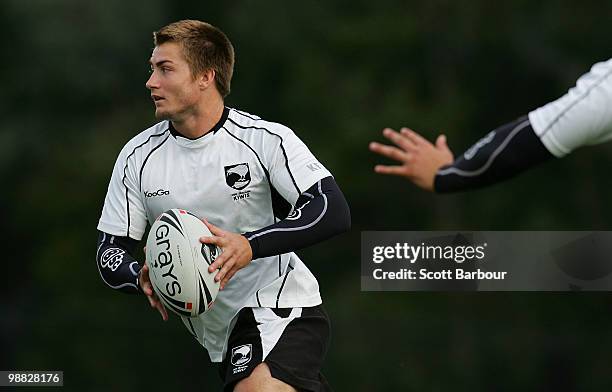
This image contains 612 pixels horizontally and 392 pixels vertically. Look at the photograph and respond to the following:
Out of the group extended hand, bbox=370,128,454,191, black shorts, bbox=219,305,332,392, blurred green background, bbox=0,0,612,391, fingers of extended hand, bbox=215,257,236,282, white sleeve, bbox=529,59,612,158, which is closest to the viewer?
white sleeve, bbox=529,59,612,158

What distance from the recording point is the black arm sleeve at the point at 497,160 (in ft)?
14.1

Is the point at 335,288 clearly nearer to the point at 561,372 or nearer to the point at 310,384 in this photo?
the point at 561,372

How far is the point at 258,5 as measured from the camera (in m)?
19.6

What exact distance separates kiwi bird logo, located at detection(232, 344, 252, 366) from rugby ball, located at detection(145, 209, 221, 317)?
0.30 meters

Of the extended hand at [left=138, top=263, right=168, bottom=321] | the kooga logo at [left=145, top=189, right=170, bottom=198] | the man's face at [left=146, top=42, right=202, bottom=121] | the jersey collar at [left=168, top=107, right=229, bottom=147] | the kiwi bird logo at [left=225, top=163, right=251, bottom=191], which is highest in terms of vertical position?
the man's face at [left=146, top=42, right=202, bottom=121]

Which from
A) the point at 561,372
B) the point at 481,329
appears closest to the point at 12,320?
the point at 481,329

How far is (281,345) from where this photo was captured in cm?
551

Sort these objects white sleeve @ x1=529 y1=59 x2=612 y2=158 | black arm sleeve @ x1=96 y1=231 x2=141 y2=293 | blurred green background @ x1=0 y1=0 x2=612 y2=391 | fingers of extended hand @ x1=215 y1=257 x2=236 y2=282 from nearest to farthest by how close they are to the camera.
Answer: white sleeve @ x1=529 y1=59 x2=612 y2=158
fingers of extended hand @ x1=215 y1=257 x2=236 y2=282
black arm sleeve @ x1=96 y1=231 x2=141 y2=293
blurred green background @ x1=0 y1=0 x2=612 y2=391

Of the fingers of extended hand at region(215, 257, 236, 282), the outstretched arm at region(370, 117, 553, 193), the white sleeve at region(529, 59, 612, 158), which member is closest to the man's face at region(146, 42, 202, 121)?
the fingers of extended hand at region(215, 257, 236, 282)

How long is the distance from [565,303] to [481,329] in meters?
2.63

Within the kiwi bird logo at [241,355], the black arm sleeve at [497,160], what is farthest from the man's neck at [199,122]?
the black arm sleeve at [497,160]

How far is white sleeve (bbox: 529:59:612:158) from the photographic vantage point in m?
4.19

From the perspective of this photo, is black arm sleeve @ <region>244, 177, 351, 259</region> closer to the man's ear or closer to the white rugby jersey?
the white rugby jersey

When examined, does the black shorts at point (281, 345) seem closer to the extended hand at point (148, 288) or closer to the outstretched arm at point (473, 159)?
the extended hand at point (148, 288)
